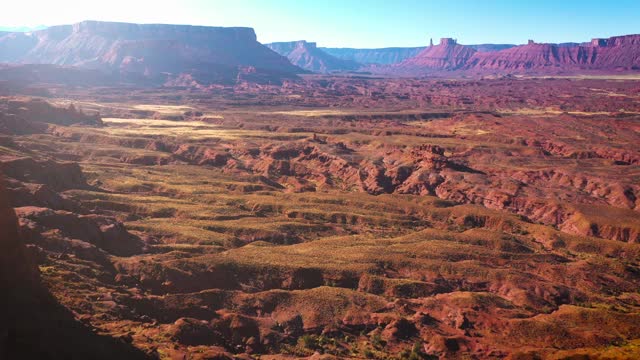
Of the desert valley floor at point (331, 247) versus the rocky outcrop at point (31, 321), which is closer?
the rocky outcrop at point (31, 321)

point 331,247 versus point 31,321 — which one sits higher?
point 31,321

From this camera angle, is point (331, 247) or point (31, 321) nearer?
point (31, 321)

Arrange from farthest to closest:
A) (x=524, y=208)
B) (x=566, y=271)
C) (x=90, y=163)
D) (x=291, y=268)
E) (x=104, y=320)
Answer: (x=90, y=163), (x=524, y=208), (x=566, y=271), (x=291, y=268), (x=104, y=320)

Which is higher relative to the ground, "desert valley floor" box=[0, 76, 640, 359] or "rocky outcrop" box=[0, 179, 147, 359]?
"rocky outcrop" box=[0, 179, 147, 359]

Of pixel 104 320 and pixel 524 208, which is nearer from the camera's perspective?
pixel 104 320

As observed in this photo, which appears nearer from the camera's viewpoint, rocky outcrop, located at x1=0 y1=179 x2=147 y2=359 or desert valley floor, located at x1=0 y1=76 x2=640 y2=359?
rocky outcrop, located at x1=0 y1=179 x2=147 y2=359

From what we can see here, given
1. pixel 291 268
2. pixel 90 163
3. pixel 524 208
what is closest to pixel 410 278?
pixel 291 268

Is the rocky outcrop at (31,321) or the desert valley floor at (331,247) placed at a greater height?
the rocky outcrop at (31,321)

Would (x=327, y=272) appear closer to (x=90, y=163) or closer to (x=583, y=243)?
(x=583, y=243)
